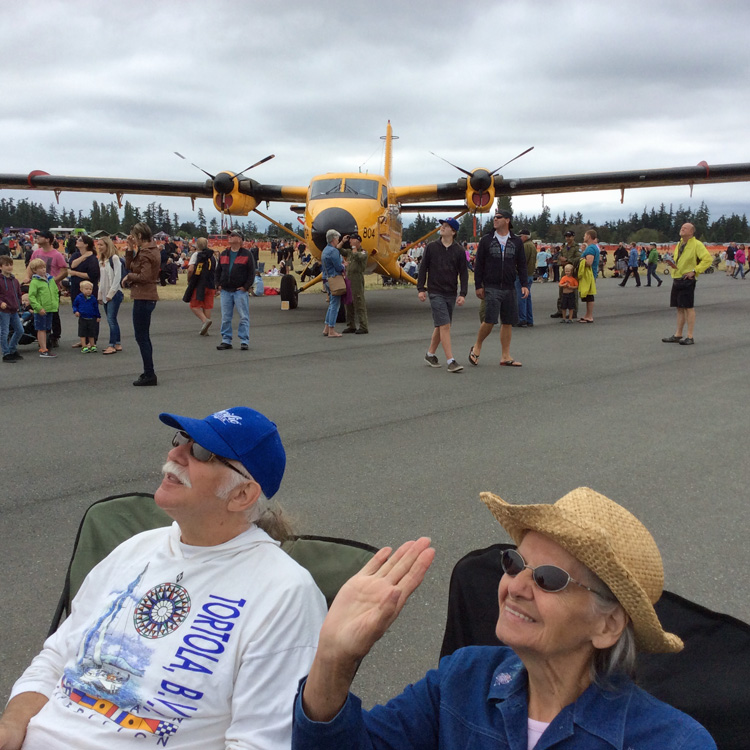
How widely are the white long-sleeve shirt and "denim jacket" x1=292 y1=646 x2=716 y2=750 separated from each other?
36 centimetres

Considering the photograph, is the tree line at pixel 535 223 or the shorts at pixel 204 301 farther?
the tree line at pixel 535 223

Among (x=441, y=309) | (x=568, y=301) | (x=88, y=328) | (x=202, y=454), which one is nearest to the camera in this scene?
(x=202, y=454)

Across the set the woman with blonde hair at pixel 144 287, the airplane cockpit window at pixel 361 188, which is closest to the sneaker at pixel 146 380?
the woman with blonde hair at pixel 144 287

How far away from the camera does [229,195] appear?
19344 mm

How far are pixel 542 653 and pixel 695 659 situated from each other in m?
0.65

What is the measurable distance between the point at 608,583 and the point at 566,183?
69.8 ft

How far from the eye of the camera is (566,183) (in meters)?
20.8

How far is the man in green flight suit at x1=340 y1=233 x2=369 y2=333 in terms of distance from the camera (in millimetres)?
13195

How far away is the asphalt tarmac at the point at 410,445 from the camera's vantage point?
364 cm

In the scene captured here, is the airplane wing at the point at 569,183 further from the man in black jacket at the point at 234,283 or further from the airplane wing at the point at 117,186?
the man in black jacket at the point at 234,283

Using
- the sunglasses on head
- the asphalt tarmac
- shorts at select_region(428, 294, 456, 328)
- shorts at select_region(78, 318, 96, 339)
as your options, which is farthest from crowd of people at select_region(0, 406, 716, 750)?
shorts at select_region(78, 318, 96, 339)

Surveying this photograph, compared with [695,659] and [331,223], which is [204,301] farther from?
[695,659]

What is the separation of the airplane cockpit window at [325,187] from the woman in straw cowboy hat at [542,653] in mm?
15956

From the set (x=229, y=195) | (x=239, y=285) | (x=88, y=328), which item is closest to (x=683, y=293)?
(x=239, y=285)
